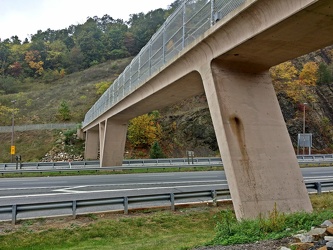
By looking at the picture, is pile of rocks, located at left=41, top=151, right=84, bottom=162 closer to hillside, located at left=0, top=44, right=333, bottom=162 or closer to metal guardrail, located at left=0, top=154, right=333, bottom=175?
hillside, located at left=0, top=44, right=333, bottom=162

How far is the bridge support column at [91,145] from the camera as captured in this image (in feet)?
141

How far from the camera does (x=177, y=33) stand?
39.2 feet

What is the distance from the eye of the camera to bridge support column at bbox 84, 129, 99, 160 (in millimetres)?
42844

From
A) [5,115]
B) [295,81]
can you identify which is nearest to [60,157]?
[5,115]

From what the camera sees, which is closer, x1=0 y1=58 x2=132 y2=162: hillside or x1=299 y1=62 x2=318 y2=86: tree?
x1=0 y1=58 x2=132 y2=162: hillside

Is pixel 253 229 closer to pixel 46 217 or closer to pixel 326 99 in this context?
pixel 46 217

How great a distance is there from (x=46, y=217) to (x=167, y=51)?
8.01 m

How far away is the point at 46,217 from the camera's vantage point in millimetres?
10414

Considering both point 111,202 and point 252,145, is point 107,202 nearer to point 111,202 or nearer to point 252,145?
point 111,202

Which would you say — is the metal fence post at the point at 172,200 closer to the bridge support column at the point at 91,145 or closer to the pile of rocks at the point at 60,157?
the bridge support column at the point at 91,145

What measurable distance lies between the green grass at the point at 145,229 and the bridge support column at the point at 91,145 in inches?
1294

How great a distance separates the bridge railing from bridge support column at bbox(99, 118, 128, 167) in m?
9.90

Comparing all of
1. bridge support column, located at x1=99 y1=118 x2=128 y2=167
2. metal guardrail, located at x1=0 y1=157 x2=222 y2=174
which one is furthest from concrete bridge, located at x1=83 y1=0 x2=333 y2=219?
metal guardrail, located at x1=0 y1=157 x2=222 y2=174

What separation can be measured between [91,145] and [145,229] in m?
35.3
